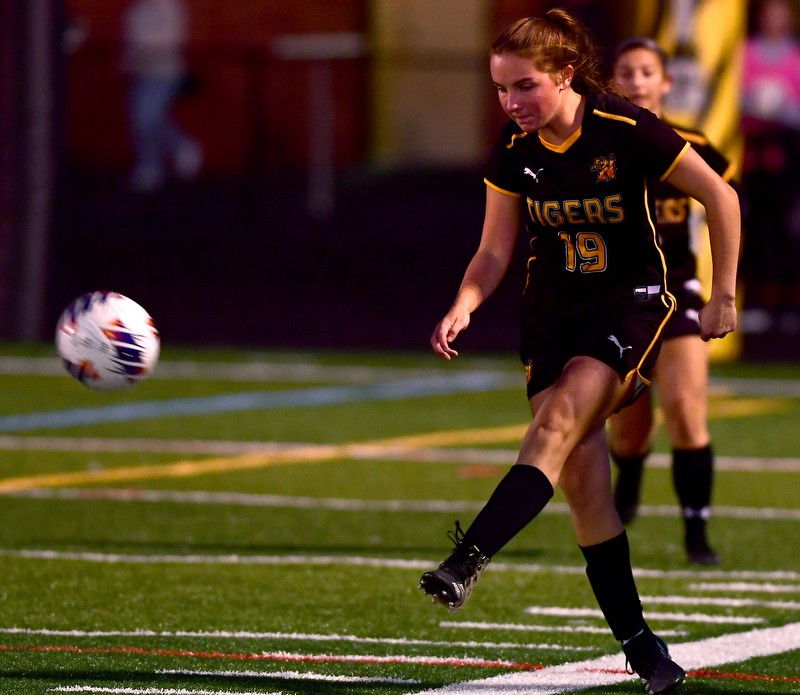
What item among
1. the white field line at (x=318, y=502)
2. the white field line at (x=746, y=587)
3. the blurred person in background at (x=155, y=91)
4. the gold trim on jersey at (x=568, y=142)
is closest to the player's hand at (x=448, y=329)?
the gold trim on jersey at (x=568, y=142)

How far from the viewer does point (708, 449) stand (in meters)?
8.35

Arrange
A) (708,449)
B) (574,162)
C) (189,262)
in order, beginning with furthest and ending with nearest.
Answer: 1. (189,262)
2. (708,449)
3. (574,162)

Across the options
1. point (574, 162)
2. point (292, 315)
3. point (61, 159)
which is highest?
point (574, 162)

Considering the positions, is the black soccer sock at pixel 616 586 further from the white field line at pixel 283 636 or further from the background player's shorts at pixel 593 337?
the white field line at pixel 283 636

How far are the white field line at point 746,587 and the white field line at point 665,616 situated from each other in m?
0.56

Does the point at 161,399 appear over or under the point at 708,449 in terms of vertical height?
under

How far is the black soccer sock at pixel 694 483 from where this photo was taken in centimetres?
830

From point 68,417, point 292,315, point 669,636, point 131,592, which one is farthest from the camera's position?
point 292,315

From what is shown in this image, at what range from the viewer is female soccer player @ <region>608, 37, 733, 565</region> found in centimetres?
820

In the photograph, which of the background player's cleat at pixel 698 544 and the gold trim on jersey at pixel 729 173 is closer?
the gold trim on jersey at pixel 729 173

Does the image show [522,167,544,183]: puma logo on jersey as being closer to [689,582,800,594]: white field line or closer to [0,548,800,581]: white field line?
[689,582,800,594]: white field line

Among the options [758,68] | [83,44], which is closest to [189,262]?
[83,44]

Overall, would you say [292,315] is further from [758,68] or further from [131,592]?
[131,592]

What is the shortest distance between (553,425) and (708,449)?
2927 millimetres
